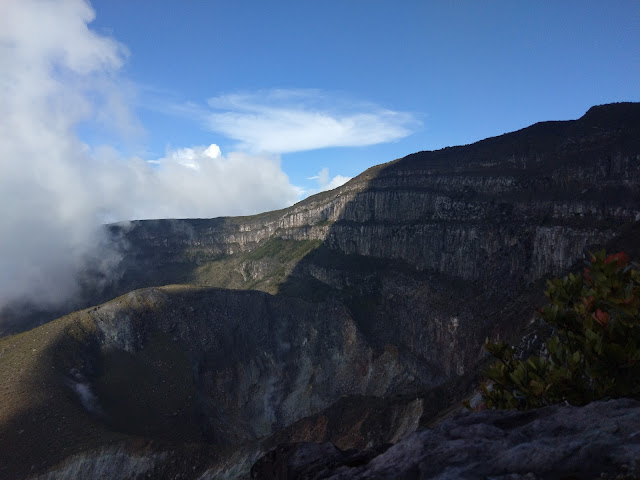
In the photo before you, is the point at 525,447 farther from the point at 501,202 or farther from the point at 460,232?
the point at 501,202

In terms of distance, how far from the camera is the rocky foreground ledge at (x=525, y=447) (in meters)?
9.00

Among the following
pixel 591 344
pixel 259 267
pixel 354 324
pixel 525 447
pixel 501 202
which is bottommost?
pixel 354 324

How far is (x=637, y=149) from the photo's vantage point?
69.4m

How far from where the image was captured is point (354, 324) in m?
90.2

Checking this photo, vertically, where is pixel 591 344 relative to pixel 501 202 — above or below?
below

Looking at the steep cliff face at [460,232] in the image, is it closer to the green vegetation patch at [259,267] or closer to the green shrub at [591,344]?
the green vegetation patch at [259,267]

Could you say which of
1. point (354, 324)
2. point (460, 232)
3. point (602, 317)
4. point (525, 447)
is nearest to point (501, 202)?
point (460, 232)

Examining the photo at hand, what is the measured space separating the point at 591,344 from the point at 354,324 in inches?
3198

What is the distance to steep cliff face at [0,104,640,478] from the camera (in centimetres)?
5103

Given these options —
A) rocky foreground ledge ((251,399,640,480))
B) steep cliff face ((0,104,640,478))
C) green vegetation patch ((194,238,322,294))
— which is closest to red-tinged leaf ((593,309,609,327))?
rocky foreground ledge ((251,399,640,480))

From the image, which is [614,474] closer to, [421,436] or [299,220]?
[421,436]

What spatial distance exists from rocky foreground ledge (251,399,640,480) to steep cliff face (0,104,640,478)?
3548 cm

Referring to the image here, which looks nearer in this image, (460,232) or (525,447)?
(525,447)

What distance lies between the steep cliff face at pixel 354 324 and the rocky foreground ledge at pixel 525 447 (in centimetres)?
3548
